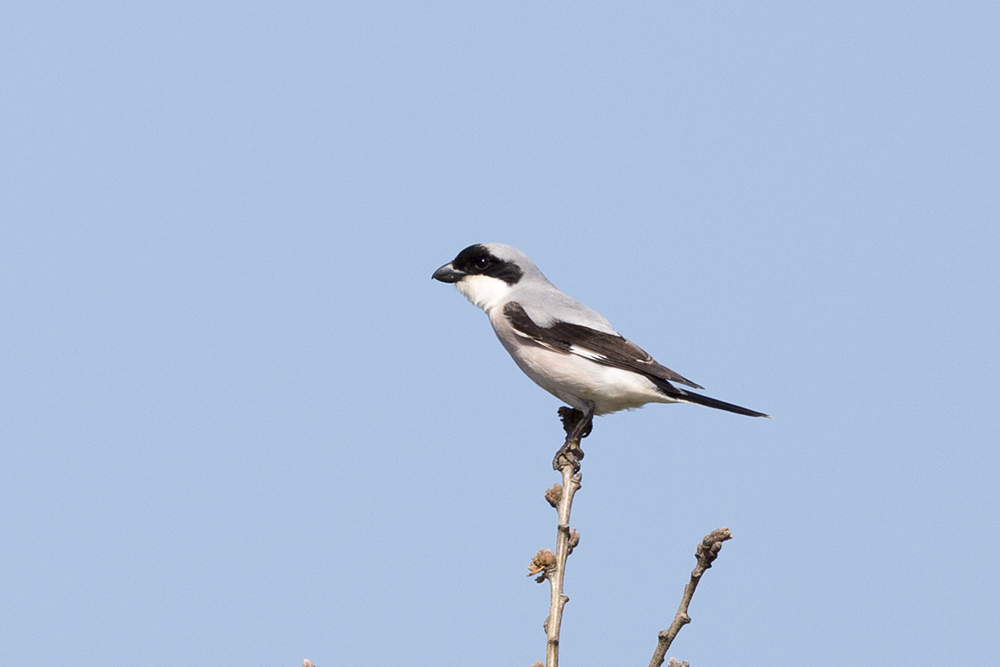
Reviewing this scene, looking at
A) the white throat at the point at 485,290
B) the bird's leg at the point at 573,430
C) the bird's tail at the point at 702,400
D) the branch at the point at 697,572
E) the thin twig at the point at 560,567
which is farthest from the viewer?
the white throat at the point at 485,290

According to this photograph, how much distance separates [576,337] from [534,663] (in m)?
3.23

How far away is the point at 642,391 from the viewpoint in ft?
19.3

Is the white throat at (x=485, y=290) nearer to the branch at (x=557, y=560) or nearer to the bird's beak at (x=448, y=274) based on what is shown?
the bird's beak at (x=448, y=274)

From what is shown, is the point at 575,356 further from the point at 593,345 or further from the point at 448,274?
the point at 448,274

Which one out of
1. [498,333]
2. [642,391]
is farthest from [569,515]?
[498,333]

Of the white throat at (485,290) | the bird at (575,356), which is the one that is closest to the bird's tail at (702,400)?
the bird at (575,356)

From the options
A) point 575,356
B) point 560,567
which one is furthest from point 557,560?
point 575,356

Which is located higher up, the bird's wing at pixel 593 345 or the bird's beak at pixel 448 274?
the bird's beak at pixel 448 274

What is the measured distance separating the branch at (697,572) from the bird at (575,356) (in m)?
2.36

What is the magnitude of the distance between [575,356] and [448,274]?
1284 mm

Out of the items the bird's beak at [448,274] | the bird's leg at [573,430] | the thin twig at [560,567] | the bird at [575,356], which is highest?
the bird's beak at [448,274]

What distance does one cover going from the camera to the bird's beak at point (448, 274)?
6844mm

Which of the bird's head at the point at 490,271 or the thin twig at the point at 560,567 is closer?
the thin twig at the point at 560,567

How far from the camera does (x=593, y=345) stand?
19.8 feet
